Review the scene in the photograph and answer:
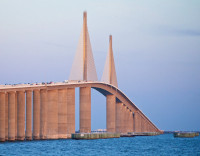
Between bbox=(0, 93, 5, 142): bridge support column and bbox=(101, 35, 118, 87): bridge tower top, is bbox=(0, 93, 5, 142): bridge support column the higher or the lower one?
the lower one

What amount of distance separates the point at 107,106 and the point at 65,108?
98.2 feet

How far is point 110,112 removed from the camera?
136m

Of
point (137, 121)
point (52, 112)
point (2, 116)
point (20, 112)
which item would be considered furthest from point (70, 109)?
point (137, 121)

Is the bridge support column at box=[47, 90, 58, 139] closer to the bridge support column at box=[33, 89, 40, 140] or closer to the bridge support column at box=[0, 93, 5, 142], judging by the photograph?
the bridge support column at box=[33, 89, 40, 140]

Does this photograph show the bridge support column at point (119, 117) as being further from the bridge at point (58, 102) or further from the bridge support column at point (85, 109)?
the bridge support column at point (85, 109)

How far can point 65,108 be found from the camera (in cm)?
10625

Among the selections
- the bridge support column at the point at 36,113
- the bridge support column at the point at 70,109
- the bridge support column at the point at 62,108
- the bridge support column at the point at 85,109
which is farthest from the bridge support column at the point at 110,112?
the bridge support column at the point at 36,113

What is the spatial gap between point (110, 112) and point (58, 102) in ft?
104

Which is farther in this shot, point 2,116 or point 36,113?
point 36,113

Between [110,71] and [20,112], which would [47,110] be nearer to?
[20,112]

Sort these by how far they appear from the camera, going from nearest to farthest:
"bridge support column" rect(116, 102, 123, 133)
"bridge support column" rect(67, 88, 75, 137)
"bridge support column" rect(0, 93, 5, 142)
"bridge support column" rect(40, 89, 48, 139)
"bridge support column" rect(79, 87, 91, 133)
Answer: "bridge support column" rect(0, 93, 5, 142) < "bridge support column" rect(40, 89, 48, 139) < "bridge support column" rect(67, 88, 75, 137) < "bridge support column" rect(79, 87, 91, 133) < "bridge support column" rect(116, 102, 123, 133)

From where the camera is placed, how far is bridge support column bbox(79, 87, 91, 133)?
11481 centimetres

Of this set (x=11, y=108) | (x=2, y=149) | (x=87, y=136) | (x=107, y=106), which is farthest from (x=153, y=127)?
(x=2, y=149)

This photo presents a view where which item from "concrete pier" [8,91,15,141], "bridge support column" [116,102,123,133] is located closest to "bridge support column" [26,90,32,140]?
"concrete pier" [8,91,15,141]
